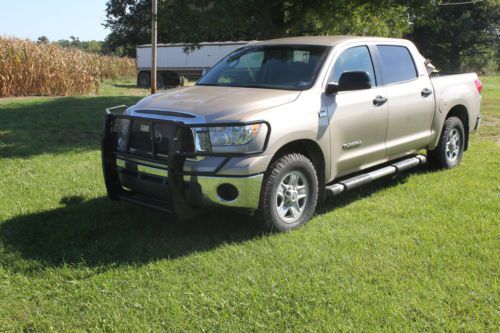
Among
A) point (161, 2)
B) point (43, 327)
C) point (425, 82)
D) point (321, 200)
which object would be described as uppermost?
point (161, 2)

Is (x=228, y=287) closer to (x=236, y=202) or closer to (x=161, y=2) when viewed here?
(x=236, y=202)

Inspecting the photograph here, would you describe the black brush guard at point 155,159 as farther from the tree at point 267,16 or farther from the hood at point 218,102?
the tree at point 267,16

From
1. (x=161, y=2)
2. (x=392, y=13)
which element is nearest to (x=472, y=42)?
(x=392, y=13)

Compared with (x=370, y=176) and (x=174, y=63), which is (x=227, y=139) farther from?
(x=174, y=63)

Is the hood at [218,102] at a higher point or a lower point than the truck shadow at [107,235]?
higher

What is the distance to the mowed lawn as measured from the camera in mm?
3314

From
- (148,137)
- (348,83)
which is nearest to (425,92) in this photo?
(348,83)

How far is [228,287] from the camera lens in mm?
3713

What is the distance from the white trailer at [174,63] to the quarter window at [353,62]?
2510cm

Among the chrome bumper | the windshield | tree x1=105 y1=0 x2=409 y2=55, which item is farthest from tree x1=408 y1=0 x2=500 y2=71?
the chrome bumper

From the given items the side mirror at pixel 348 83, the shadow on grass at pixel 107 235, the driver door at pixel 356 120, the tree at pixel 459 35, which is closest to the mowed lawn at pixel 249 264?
the shadow on grass at pixel 107 235

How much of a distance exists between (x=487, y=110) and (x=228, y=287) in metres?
13.9

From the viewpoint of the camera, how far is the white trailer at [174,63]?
101 ft

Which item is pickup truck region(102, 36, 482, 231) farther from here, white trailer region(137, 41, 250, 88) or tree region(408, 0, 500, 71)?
tree region(408, 0, 500, 71)
